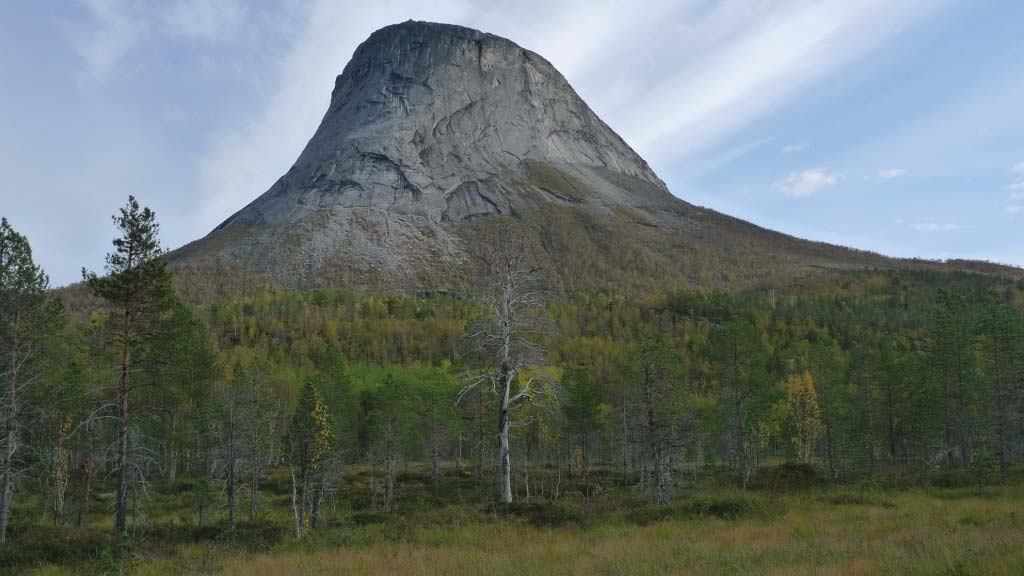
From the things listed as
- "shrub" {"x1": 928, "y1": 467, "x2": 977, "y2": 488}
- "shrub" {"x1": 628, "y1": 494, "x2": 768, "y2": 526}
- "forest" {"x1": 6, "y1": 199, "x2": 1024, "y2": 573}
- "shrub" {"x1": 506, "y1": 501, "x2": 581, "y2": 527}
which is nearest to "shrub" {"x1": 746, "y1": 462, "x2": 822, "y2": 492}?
"forest" {"x1": 6, "y1": 199, "x2": 1024, "y2": 573}

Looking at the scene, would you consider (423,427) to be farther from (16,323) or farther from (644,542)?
(644,542)

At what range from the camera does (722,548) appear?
12078 millimetres

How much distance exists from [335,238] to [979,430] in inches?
6884

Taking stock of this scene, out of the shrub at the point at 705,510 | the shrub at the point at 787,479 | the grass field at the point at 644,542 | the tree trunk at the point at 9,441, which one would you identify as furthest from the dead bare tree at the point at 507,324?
the tree trunk at the point at 9,441

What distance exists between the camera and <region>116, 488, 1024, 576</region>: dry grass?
941 cm

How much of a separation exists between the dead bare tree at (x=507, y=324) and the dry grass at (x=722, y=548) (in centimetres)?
533

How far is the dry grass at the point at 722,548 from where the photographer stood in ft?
30.9

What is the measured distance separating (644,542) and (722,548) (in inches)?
70.0

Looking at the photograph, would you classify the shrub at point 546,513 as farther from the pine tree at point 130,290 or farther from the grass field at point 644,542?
the pine tree at point 130,290

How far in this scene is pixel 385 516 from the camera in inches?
869

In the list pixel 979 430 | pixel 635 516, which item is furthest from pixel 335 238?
pixel 635 516

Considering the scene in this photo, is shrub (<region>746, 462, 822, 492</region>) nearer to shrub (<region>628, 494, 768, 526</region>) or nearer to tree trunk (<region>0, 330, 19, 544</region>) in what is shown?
shrub (<region>628, 494, 768, 526</region>)

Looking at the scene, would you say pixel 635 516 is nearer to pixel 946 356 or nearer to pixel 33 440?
pixel 946 356

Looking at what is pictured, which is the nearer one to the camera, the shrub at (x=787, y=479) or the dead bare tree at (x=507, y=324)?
the dead bare tree at (x=507, y=324)
